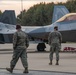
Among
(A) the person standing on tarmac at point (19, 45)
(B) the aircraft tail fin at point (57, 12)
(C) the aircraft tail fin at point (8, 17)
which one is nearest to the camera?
(A) the person standing on tarmac at point (19, 45)

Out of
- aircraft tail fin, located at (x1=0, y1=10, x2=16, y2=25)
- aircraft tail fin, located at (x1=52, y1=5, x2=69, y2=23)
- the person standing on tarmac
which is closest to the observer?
the person standing on tarmac

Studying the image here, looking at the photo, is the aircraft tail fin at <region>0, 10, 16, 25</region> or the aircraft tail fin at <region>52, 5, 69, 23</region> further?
the aircraft tail fin at <region>0, 10, 16, 25</region>

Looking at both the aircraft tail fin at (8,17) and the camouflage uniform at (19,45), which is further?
the aircraft tail fin at (8,17)

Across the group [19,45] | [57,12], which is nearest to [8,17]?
[57,12]

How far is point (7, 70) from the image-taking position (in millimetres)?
14477

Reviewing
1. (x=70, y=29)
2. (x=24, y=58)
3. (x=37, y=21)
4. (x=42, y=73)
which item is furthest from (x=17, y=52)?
(x=37, y=21)

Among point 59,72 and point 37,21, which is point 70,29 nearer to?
point 59,72

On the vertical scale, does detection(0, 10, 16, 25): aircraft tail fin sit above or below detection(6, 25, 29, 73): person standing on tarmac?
below

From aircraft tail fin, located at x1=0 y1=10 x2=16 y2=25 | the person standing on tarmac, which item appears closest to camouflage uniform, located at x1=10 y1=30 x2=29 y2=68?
the person standing on tarmac

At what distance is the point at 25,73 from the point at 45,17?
90.7 metres

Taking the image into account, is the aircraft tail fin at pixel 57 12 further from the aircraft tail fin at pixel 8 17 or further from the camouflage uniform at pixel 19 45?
the camouflage uniform at pixel 19 45

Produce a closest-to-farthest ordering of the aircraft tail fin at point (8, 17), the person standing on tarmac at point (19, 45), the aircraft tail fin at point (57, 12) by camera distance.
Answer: the person standing on tarmac at point (19, 45) → the aircraft tail fin at point (57, 12) → the aircraft tail fin at point (8, 17)

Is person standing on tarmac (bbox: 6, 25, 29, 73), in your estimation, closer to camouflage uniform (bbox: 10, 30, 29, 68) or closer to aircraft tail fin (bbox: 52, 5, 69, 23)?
camouflage uniform (bbox: 10, 30, 29, 68)

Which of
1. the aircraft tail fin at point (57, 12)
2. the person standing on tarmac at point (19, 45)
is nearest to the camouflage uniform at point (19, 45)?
the person standing on tarmac at point (19, 45)
